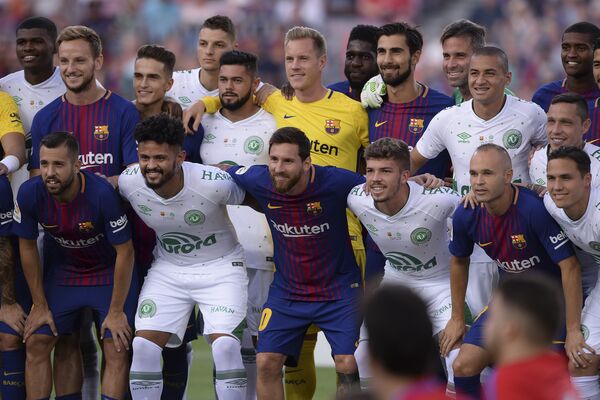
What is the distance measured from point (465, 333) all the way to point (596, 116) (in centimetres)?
184

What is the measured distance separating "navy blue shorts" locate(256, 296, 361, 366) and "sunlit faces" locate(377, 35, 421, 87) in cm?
166

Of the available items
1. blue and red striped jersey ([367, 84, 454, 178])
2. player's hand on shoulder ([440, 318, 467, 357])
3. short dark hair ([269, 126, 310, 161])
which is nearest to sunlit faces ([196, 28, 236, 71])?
blue and red striped jersey ([367, 84, 454, 178])

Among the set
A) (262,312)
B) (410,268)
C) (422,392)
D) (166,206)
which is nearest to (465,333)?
(410,268)

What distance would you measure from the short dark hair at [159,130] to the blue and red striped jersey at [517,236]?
200cm

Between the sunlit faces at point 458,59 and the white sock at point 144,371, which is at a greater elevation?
the sunlit faces at point 458,59

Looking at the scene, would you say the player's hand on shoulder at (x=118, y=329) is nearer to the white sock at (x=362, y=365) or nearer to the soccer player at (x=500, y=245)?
the white sock at (x=362, y=365)

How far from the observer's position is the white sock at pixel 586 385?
779 cm

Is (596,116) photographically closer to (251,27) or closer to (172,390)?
(172,390)

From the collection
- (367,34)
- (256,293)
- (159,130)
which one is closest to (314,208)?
(256,293)

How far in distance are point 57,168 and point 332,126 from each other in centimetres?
203

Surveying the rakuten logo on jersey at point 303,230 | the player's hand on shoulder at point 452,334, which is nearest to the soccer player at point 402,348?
the player's hand on shoulder at point 452,334

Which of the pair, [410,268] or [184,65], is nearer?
[410,268]

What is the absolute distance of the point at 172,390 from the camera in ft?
29.5

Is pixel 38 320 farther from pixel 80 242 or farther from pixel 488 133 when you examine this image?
pixel 488 133
